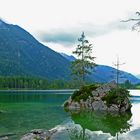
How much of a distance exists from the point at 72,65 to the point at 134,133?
54.9 m

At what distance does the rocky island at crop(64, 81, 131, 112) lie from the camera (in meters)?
63.4

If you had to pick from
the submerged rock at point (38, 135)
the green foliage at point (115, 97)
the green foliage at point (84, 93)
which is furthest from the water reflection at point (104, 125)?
the green foliage at point (84, 93)

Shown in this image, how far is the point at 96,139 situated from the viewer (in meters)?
27.3

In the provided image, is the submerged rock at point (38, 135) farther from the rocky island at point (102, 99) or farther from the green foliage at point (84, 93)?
the green foliage at point (84, 93)

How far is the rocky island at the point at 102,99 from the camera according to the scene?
6341cm

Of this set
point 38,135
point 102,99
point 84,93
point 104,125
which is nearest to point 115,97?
point 102,99

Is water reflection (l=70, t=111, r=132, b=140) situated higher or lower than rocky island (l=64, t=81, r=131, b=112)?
lower

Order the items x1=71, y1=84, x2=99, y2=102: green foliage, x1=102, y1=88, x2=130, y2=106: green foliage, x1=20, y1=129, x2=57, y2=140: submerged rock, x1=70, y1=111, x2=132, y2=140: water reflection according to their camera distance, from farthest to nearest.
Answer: x1=71, y1=84, x2=99, y2=102: green foliage
x1=102, y1=88, x2=130, y2=106: green foliage
x1=70, y1=111, x2=132, y2=140: water reflection
x1=20, y1=129, x2=57, y2=140: submerged rock

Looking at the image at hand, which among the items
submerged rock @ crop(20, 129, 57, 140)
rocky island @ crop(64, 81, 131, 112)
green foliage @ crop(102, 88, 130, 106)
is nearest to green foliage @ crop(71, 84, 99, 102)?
rocky island @ crop(64, 81, 131, 112)

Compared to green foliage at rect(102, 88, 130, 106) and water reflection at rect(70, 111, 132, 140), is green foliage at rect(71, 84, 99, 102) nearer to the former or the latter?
green foliage at rect(102, 88, 130, 106)

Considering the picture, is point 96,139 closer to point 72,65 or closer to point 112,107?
point 112,107

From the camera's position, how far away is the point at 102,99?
64.4 meters

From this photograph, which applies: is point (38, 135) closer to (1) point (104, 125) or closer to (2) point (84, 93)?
(1) point (104, 125)

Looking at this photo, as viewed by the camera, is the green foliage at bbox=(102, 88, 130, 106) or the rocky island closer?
the green foliage at bbox=(102, 88, 130, 106)
